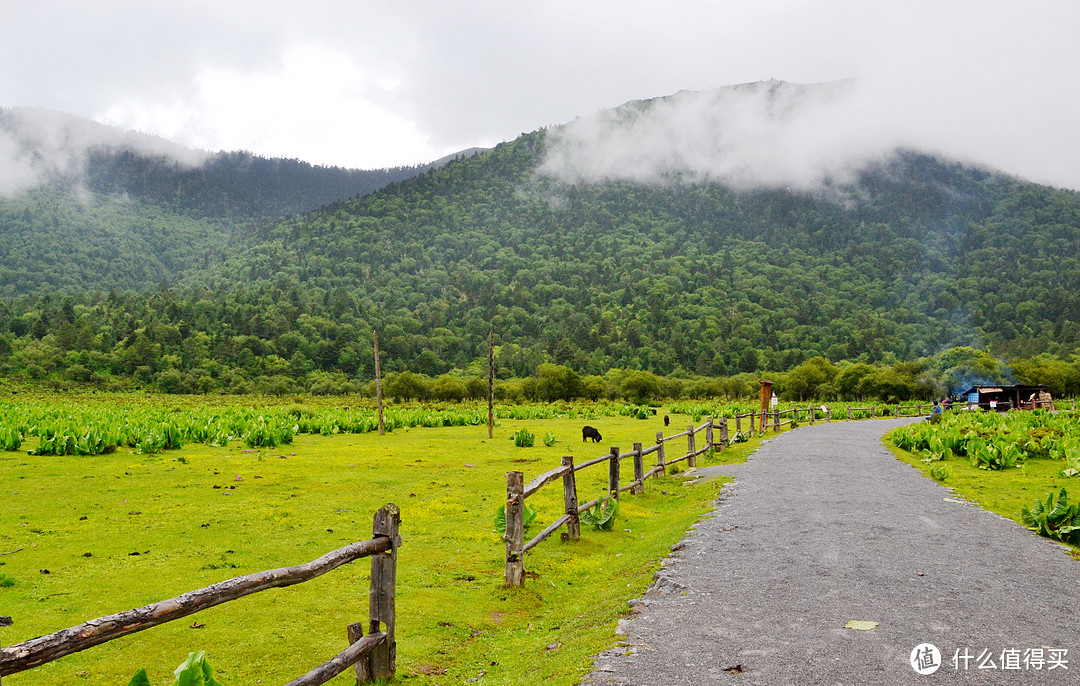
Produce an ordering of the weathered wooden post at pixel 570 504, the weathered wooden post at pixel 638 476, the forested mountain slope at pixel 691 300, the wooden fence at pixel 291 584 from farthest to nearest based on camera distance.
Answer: the forested mountain slope at pixel 691 300 → the weathered wooden post at pixel 638 476 → the weathered wooden post at pixel 570 504 → the wooden fence at pixel 291 584

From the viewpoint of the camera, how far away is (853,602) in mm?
6219

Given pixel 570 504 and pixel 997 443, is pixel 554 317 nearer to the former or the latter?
pixel 997 443

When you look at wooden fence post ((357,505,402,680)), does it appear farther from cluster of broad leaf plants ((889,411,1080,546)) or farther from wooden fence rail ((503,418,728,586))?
cluster of broad leaf plants ((889,411,1080,546))

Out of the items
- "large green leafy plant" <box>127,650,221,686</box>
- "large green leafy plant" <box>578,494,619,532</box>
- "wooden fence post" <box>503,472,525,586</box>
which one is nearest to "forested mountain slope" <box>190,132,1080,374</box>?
"large green leafy plant" <box>578,494,619,532</box>

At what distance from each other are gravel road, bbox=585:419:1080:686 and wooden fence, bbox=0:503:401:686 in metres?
1.62

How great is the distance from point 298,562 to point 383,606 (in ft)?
13.4

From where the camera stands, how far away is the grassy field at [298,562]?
5727 millimetres

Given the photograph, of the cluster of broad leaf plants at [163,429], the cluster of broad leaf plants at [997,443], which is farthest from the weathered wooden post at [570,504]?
the cluster of broad leaf plants at [163,429]

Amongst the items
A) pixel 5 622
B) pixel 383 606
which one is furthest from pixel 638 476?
pixel 5 622

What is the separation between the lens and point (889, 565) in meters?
7.55

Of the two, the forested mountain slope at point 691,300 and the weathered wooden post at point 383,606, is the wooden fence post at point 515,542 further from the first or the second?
the forested mountain slope at point 691,300

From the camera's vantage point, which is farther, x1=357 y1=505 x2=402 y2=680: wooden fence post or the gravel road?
x1=357 y1=505 x2=402 y2=680: wooden fence post

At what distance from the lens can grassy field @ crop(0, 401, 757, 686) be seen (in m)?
5.73

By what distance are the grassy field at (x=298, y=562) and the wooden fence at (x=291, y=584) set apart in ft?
1.68
